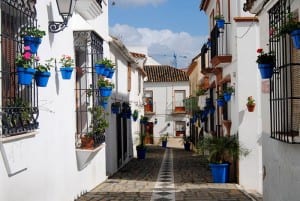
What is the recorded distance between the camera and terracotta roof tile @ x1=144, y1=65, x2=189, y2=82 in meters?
49.8

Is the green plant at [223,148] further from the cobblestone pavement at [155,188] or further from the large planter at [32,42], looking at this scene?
the large planter at [32,42]

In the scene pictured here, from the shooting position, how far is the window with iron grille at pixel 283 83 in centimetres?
745

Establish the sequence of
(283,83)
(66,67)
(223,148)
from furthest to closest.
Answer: (223,148) → (66,67) → (283,83)

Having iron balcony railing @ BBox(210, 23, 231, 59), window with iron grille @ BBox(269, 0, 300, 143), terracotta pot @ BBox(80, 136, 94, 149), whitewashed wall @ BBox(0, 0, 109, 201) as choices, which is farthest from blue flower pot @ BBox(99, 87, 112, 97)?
iron balcony railing @ BBox(210, 23, 231, 59)

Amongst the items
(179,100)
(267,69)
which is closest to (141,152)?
(267,69)

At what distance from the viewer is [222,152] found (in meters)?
15.2

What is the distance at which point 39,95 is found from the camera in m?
8.11

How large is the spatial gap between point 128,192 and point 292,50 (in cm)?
660

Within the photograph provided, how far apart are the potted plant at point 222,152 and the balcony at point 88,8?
5.35 m

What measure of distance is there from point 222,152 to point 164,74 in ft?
117

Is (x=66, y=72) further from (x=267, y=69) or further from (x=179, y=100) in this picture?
(x=179, y=100)

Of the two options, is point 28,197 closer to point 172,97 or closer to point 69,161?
point 69,161

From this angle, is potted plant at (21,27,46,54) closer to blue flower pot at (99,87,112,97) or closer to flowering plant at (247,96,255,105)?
blue flower pot at (99,87,112,97)

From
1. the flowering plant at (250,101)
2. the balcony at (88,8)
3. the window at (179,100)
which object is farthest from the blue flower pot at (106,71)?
the window at (179,100)
